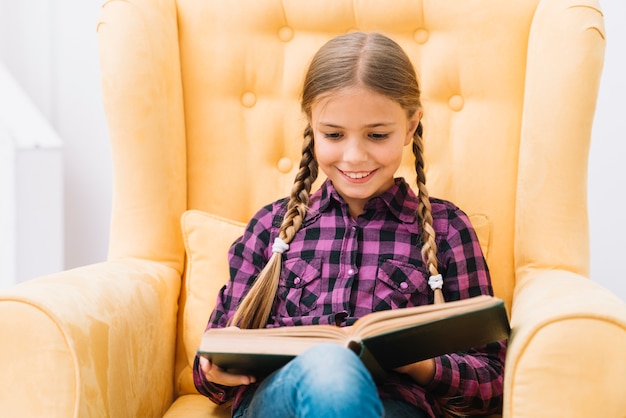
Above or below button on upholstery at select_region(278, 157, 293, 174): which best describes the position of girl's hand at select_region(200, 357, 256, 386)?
below

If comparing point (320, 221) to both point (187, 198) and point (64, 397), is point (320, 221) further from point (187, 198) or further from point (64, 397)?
point (64, 397)

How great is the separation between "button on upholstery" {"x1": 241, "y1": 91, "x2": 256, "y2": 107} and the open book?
0.74 m

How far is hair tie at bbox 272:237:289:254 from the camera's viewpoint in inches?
54.0

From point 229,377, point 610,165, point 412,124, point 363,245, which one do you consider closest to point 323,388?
point 229,377

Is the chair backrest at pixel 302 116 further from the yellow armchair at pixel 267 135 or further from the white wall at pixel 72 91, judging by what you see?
the white wall at pixel 72 91

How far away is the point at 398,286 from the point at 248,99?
0.58 metres

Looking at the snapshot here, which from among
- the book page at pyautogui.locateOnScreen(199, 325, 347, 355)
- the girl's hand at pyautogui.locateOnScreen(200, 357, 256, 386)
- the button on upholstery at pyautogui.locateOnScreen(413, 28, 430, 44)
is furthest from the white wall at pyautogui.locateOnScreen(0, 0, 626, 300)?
the book page at pyautogui.locateOnScreen(199, 325, 347, 355)

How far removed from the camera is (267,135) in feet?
5.48

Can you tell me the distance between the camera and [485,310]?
0.99 meters

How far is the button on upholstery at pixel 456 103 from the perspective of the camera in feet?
5.44

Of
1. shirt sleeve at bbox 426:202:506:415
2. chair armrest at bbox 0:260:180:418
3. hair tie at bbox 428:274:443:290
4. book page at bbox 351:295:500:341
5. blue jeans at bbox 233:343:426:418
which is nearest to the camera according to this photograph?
blue jeans at bbox 233:343:426:418

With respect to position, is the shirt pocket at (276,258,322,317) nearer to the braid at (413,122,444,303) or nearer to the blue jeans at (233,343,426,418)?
the braid at (413,122,444,303)

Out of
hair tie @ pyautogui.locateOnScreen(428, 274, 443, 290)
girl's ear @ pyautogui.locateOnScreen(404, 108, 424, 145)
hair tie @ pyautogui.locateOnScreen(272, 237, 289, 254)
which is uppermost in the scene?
girl's ear @ pyautogui.locateOnScreen(404, 108, 424, 145)

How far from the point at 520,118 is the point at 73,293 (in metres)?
0.90
